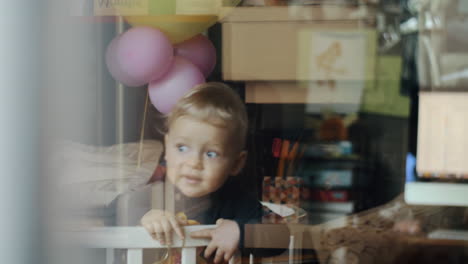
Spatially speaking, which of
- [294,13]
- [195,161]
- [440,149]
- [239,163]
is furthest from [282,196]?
[440,149]

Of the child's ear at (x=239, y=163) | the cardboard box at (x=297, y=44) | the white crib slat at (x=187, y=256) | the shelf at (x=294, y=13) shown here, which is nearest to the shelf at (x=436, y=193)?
the cardboard box at (x=297, y=44)

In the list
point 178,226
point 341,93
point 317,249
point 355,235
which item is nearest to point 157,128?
point 178,226

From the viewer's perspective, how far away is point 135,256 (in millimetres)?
1112

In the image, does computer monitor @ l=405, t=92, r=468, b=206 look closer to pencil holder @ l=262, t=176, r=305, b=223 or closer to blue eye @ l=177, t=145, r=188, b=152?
pencil holder @ l=262, t=176, r=305, b=223

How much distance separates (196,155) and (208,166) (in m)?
0.04

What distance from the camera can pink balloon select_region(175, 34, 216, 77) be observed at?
1.13 m

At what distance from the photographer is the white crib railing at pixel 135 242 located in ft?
3.47

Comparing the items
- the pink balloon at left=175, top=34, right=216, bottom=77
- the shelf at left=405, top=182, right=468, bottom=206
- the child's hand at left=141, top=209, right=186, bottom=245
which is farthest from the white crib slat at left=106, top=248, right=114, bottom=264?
the shelf at left=405, top=182, right=468, bottom=206

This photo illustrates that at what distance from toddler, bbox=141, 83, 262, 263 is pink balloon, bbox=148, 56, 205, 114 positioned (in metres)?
0.02

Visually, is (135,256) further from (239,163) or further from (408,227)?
(408,227)

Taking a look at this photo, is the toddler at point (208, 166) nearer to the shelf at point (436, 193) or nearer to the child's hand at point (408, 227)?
the child's hand at point (408, 227)

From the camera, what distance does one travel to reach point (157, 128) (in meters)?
1.13

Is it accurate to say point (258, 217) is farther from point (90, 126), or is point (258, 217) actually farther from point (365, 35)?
point (365, 35)

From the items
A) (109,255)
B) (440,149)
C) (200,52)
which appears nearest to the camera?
(109,255)
